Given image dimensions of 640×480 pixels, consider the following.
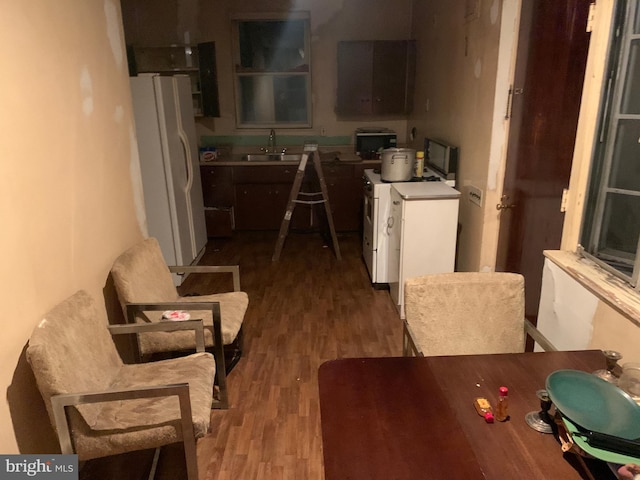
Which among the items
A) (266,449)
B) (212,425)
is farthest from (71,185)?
(266,449)

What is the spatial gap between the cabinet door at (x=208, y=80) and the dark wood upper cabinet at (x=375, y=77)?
4.59 feet

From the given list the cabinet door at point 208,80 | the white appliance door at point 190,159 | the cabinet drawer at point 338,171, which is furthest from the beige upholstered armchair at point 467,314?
the cabinet door at point 208,80

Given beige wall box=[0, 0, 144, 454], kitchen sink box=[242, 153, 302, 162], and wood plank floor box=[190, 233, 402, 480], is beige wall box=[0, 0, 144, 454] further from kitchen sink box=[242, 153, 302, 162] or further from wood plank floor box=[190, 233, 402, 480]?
kitchen sink box=[242, 153, 302, 162]

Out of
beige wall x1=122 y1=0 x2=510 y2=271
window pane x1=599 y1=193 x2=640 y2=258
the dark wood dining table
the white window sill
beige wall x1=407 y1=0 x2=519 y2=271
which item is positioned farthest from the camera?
beige wall x1=122 y1=0 x2=510 y2=271

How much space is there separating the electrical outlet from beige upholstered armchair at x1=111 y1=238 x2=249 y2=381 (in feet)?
5.49

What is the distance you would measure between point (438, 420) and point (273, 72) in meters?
5.03

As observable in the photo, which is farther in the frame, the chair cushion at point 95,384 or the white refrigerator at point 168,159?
the white refrigerator at point 168,159

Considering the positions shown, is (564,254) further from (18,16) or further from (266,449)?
(18,16)

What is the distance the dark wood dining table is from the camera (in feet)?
3.63

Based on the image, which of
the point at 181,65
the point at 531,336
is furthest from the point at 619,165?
the point at 181,65

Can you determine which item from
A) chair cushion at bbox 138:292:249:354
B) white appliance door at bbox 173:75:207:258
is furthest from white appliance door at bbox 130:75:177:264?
chair cushion at bbox 138:292:249:354

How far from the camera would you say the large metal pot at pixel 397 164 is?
352 centimetres

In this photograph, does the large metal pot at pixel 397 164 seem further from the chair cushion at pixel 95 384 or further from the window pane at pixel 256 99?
the window pane at pixel 256 99

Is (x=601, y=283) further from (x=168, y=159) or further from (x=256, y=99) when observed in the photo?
(x=256, y=99)
